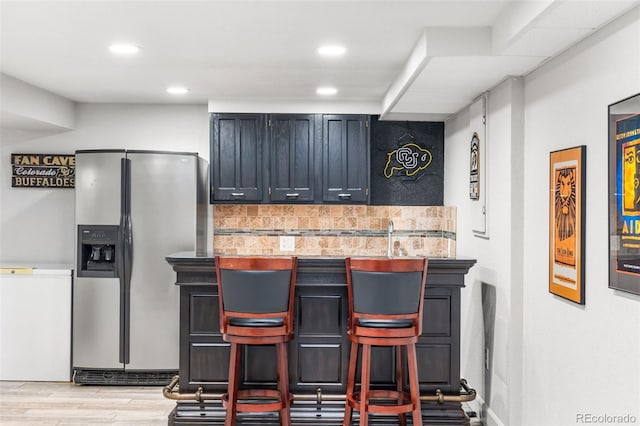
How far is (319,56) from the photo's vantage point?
368 centimetres

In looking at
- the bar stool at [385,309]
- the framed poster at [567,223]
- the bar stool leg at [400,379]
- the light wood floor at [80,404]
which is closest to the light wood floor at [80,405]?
the light wood floor at [80,404]

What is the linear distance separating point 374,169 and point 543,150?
235cm

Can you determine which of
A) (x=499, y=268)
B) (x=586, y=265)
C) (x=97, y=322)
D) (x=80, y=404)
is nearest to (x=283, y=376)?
(x=499, y=268)

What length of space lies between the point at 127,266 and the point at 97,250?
310mm

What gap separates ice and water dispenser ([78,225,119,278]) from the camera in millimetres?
4770

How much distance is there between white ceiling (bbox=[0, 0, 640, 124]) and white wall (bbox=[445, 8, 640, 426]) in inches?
6.7

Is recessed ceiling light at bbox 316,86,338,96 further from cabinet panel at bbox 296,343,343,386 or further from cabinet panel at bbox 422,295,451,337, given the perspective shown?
cabinet panel at bbox 296,343,343,386

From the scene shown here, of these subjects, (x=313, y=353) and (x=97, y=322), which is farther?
(x=97, y=322)

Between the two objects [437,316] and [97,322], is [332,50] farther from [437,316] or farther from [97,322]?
[97,322]

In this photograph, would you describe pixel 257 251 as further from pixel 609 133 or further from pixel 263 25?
pixel 609 133

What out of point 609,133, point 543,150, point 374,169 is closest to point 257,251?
point 374,169

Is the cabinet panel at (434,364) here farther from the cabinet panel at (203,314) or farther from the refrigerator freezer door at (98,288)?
the refrigerator freezer door at (98,288)

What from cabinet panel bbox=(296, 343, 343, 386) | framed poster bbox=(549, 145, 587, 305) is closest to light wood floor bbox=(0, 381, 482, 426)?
cabinet panel bbox=(296, 343, 343, 386)

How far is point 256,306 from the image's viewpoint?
313cm
